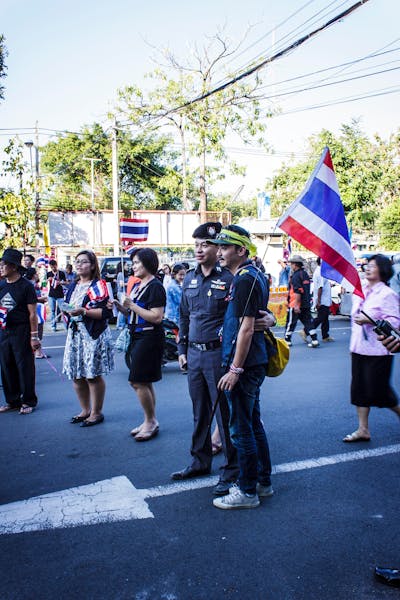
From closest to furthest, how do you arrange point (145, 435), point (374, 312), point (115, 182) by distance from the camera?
point (374, 312) → point (145, 435) → point (115, 182)

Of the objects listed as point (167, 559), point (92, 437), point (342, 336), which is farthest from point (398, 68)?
point (167, 559)

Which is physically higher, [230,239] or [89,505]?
[230,239]

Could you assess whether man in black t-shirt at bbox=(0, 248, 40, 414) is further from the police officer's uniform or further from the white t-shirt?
the white t-shirt

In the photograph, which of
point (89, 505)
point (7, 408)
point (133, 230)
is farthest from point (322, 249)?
point (133, 230)

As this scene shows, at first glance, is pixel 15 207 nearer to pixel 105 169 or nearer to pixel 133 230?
pixel 133 230

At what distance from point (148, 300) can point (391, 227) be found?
96.0 feet

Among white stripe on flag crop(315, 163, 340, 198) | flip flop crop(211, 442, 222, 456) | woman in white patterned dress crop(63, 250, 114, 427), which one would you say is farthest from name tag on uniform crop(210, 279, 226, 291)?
woman in white patterned dress crop(63, 250, 114, 427)

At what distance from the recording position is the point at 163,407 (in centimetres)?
639

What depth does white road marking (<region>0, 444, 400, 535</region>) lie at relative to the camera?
137 inches

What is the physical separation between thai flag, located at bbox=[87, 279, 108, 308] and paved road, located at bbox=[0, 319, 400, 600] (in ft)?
4.51

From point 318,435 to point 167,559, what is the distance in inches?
103

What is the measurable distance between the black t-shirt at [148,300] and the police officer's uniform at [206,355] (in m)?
0.85

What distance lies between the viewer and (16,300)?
20.2 ft

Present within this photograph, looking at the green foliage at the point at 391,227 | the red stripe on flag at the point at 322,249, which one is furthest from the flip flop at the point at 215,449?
the green foliage at the point at 391,227
